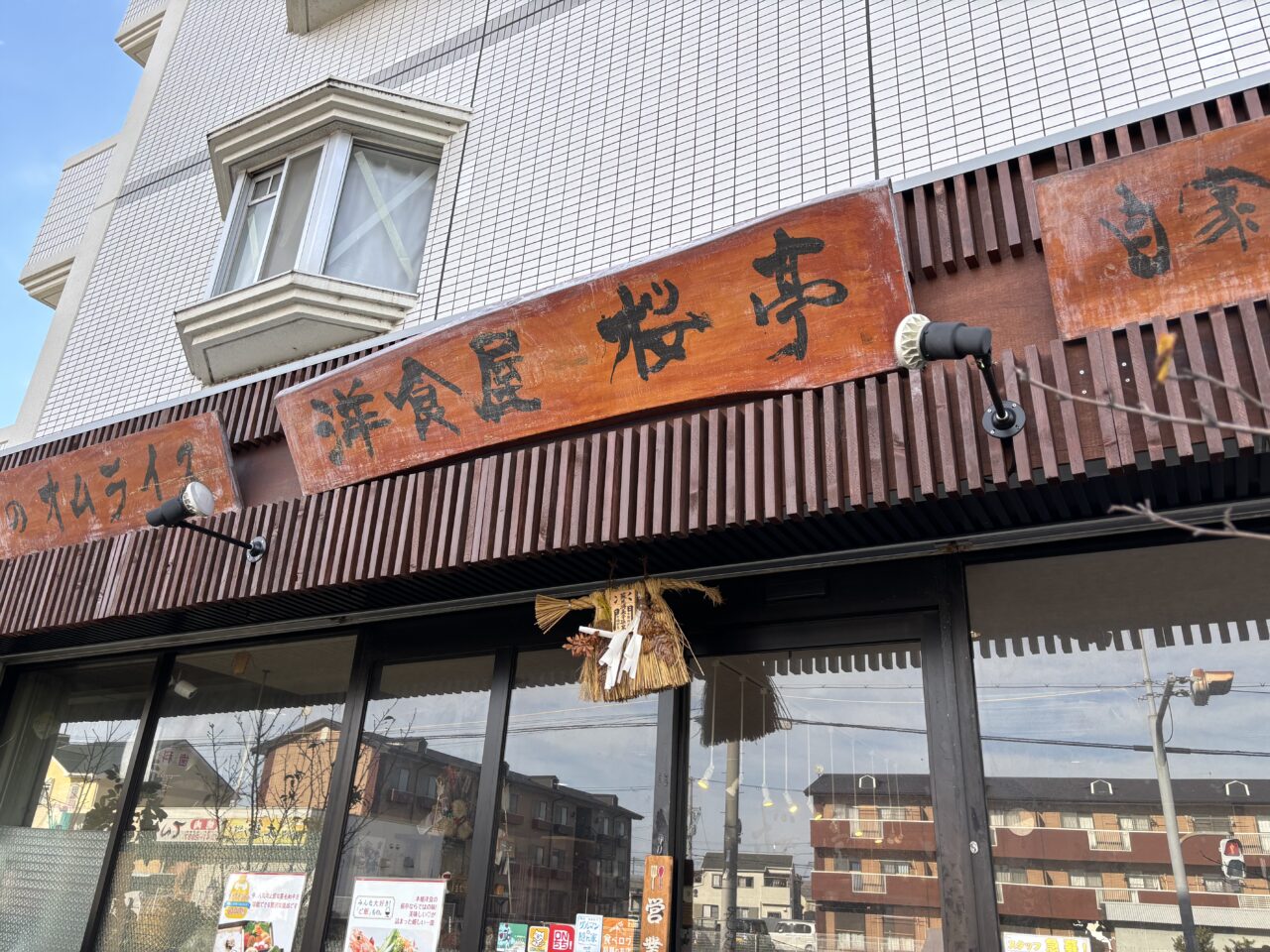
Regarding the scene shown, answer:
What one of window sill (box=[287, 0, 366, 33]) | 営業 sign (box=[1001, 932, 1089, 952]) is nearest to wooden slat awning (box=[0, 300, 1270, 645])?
営業 sign (box=[1001, 932, 1089, 952])

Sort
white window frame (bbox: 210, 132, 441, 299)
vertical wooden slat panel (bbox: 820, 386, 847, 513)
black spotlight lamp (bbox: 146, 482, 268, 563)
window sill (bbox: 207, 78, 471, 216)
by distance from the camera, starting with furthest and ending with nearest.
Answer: window sill (bbox: 207, 78, 471, 216) < white window frame (bbox: 210, 132, 441, 299) < black spotlight lamp (bbox: 146, 482, 268, 563) < vertical wooden slat panel (bbox: 820, 386, 847, 513)

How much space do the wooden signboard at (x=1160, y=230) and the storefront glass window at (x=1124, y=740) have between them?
1.24 m

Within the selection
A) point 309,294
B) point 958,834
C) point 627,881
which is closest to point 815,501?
point 958,834

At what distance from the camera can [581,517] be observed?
4.81m

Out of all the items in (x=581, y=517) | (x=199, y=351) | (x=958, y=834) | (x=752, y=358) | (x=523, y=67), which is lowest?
(x=958, y=834)

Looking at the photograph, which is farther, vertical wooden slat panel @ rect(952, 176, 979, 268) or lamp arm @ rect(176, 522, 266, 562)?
lamp arm @ rect(176, 522, 266, 562)

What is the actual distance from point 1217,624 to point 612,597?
2.87m

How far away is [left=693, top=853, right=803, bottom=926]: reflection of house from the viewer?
449 cm

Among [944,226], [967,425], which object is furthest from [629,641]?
[944,226]

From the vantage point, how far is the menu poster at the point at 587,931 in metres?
4.82

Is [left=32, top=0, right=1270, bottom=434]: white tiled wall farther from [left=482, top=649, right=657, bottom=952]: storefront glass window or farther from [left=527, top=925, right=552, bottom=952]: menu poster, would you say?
[left=527, top=925, right=552, bottom=952]: menu poster

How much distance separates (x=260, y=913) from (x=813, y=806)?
367 centimetres

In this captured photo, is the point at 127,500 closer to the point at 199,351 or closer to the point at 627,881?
the point at 199,351

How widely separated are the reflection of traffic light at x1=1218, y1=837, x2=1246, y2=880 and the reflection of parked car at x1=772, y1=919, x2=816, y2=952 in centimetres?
177
